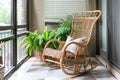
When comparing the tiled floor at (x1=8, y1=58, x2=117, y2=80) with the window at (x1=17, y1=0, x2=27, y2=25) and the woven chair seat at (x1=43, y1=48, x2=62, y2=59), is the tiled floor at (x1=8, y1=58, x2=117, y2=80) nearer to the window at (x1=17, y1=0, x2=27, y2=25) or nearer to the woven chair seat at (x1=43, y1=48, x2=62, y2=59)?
the woven chair seat at (x1=43, y1=48, x2=62, y2=59)

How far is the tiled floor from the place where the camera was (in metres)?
3.29

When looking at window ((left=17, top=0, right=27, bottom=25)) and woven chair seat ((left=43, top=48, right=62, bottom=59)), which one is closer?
woven chair seat ((left=43, top=48, right=62, bottom=59))

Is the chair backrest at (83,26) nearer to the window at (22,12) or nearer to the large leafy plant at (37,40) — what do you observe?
the large leafy plant at (37,40)

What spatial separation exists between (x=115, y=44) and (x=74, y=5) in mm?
2180

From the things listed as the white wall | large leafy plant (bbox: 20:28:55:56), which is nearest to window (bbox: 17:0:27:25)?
the white wall

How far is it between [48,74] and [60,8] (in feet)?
7.66

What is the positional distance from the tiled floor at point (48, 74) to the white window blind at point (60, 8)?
176cm

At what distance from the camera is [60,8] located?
5.31 metres

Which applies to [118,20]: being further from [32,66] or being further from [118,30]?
[32,66]

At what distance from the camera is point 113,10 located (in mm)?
3506

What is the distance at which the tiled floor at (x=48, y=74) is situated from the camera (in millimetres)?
3293

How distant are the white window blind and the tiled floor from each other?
176 centimetres

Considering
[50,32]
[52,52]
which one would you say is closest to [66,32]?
[50,32]

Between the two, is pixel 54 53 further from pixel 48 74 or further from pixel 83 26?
pixel 83 26
